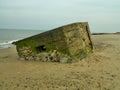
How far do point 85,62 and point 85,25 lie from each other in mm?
2841

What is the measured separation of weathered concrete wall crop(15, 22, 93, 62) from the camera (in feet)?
36.2

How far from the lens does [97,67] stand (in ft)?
32.0

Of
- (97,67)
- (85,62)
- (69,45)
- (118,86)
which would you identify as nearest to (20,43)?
(69,45)

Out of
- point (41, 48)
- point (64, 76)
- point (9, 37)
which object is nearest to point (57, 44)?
point (41, 48)

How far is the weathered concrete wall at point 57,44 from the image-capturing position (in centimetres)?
1103

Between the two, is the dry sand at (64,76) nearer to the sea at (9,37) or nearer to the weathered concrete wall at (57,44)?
the weathered concrete wall at (57,44)

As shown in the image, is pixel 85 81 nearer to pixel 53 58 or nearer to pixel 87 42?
pixel 53 58

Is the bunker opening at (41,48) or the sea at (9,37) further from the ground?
the bunker opening at (41,48)

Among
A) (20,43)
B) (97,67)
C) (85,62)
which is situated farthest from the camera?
(20,43)

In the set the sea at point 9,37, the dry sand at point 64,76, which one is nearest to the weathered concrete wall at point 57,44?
the dry sand at point 64,76

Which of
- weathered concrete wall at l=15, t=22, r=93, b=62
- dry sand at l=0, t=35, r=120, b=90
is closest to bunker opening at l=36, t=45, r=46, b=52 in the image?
weathered concrete wall at l=15, t=22, r=93, b=62

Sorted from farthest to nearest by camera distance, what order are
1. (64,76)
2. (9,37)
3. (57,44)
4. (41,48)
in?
(9,37)
(41,48)
(57,44)
(64,76)

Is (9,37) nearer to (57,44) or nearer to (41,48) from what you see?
(41,48)

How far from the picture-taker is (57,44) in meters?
11.3
